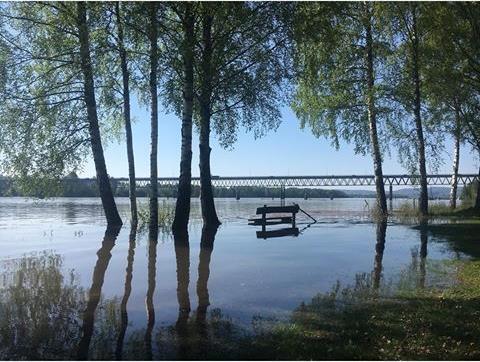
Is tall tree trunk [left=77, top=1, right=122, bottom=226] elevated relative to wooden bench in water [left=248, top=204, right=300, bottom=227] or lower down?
elevated

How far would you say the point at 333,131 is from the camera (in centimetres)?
3127

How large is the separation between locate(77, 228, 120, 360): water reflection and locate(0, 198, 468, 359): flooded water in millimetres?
22

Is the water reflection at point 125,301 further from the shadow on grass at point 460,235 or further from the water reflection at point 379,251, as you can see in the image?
the shadow on grass at point 460,235

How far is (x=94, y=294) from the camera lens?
923 centimetres

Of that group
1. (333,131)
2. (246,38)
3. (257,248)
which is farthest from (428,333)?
(333,131)

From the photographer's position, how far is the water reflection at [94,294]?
6.43 m

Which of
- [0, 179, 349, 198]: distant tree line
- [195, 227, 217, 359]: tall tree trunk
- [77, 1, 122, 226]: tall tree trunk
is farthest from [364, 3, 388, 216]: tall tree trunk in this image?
[0, 179, 349, 198]: distant tree line

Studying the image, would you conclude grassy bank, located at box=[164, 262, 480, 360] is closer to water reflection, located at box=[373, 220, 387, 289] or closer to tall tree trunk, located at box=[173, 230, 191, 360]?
tall tree trunk, located at box=[173, 230, 191, 360]

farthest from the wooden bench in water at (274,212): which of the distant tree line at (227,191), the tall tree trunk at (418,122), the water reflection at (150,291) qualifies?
the distant tree line at (227,191)

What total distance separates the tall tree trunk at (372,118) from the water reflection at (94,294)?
16.9m

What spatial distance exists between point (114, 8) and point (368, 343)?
17.6 m

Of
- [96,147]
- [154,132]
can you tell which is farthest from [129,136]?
[154,132]

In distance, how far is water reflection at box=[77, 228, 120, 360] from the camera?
6426mm

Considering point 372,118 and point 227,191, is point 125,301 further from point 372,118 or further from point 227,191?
point 227,191
